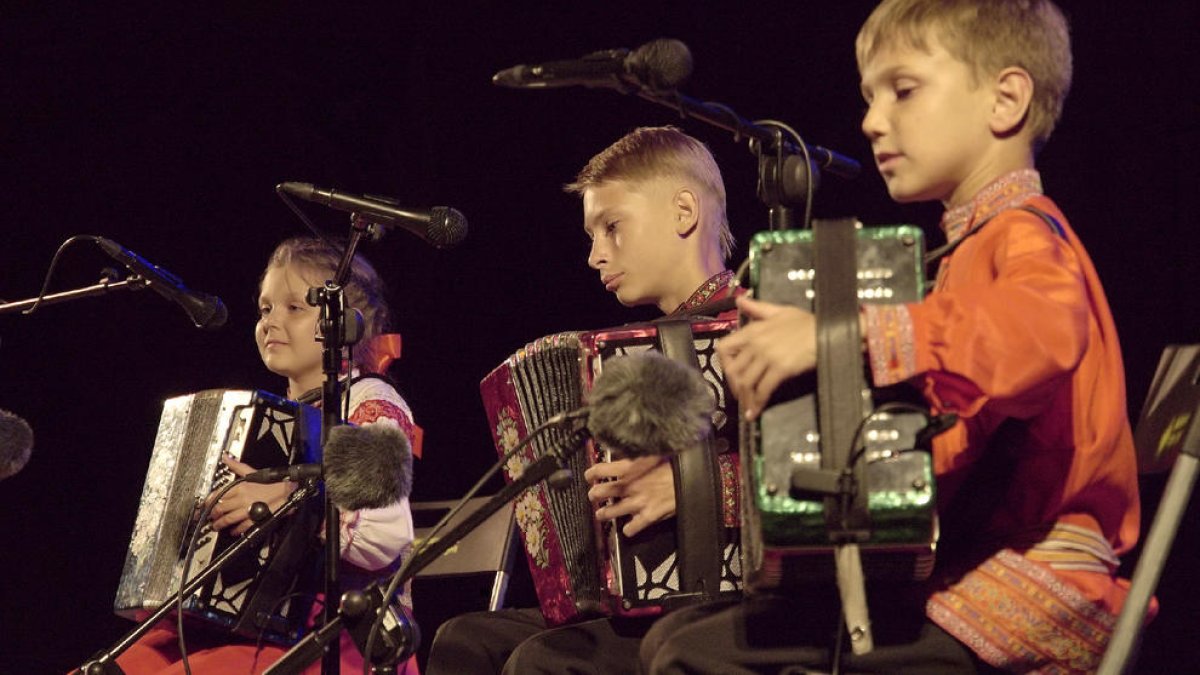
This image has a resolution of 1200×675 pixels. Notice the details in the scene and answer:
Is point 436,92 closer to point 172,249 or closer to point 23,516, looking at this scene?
point 172,249

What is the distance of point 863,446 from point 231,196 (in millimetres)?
4247

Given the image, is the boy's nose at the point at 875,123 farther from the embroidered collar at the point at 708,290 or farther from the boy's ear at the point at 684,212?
the boy's ear at the point at 684,212

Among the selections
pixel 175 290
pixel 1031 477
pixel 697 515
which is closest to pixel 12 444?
pixel 175 290

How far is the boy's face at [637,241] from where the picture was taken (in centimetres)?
332

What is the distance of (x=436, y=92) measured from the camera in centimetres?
507

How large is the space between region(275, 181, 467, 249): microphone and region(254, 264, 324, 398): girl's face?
992 mm

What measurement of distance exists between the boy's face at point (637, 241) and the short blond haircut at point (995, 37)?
1278 mm

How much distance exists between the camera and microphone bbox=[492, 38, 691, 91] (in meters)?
1.94

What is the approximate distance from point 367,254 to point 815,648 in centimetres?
366

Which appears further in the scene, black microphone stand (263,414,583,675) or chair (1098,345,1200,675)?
black microphone stand (263,414,583,675)

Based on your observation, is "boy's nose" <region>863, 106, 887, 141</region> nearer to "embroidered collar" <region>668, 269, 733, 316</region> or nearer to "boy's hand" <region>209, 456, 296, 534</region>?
"embroidered collar" <region>668, 269, 733, 316</region>

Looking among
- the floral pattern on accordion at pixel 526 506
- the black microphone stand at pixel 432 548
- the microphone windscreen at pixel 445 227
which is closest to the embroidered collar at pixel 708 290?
the floral pattern on accordion at pixel 526 506

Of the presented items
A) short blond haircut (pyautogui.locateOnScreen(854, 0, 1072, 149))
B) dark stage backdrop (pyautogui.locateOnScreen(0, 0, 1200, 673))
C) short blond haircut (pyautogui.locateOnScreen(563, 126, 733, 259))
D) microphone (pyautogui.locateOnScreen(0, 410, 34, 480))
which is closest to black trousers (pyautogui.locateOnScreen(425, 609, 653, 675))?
short blond haircut (pyautogui.locateOnScreen(563, 126, 733, 259))

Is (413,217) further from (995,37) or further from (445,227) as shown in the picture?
(995,37)
